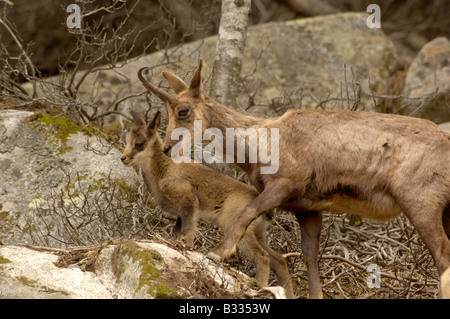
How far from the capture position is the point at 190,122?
761 centimetres

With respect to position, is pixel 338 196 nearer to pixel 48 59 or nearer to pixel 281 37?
pixel 281 37

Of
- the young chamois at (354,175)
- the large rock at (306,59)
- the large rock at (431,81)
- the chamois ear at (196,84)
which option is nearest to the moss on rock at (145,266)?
the young chamois at (354,175)

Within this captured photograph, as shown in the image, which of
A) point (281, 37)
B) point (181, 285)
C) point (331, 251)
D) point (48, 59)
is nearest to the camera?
point (181, 285)

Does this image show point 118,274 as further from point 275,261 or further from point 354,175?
point 354,175

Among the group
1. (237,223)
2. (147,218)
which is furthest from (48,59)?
(237,223)

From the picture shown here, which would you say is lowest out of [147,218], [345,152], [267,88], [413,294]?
[413,294]

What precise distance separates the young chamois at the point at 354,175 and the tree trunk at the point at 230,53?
2.06 meters

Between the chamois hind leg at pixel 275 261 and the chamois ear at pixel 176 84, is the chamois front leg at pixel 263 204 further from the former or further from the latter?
the chamois ear at pixel 176 84

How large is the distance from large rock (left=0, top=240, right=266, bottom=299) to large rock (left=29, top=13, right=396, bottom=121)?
5702 millimetres

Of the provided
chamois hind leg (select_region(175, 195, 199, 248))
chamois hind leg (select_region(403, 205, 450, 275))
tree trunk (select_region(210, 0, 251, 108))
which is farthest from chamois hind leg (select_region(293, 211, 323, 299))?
tree trunk (select_region(210, 0, 251, 108))

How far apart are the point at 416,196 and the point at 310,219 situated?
123 cm

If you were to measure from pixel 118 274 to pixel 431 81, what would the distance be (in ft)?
26.2

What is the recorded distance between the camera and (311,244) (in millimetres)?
7484

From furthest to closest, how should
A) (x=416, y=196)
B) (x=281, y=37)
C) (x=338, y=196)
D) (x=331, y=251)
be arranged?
(x=281, y=37)
(x=331, y=251)
(x=338, y=196)
(x=416, y=196)
